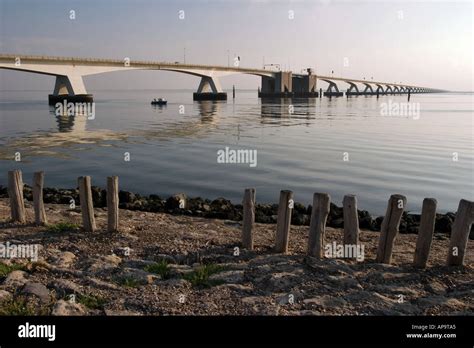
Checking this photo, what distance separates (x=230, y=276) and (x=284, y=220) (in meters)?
1.76

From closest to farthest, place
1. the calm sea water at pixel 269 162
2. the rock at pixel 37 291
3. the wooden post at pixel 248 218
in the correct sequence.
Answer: the rock at pixel 37 291 → the wooden post at pixel 248 218 → the calm sea water at pixel 269 162

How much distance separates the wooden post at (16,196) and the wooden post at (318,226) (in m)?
6.43

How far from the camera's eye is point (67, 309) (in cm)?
560

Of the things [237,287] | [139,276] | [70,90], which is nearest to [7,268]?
[139,276]

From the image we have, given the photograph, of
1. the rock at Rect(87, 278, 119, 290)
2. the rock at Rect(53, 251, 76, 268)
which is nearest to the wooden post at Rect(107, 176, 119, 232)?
the rock at Rect(53, 251, 76, 268)

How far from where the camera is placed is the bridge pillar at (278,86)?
14350 cm

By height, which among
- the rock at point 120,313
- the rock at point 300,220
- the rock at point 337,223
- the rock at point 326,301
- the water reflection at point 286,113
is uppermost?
the water reflection at point 286,113

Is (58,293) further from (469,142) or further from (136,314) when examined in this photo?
(469,142)

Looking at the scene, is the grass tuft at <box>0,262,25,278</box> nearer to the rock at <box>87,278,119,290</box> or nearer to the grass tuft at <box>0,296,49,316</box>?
the grass tuft at <box>0,296,49,316</box>

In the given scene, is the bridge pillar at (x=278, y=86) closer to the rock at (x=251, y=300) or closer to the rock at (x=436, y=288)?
the rock at (x=436, y=288)

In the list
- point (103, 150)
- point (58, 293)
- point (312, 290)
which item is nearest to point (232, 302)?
point (312, 290)

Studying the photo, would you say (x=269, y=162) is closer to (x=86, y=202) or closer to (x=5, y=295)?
(x=86, y=202)

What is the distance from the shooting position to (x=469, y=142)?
30906 millimetres

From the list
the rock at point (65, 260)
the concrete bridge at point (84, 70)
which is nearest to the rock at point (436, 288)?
the rock at point (65, 260)
